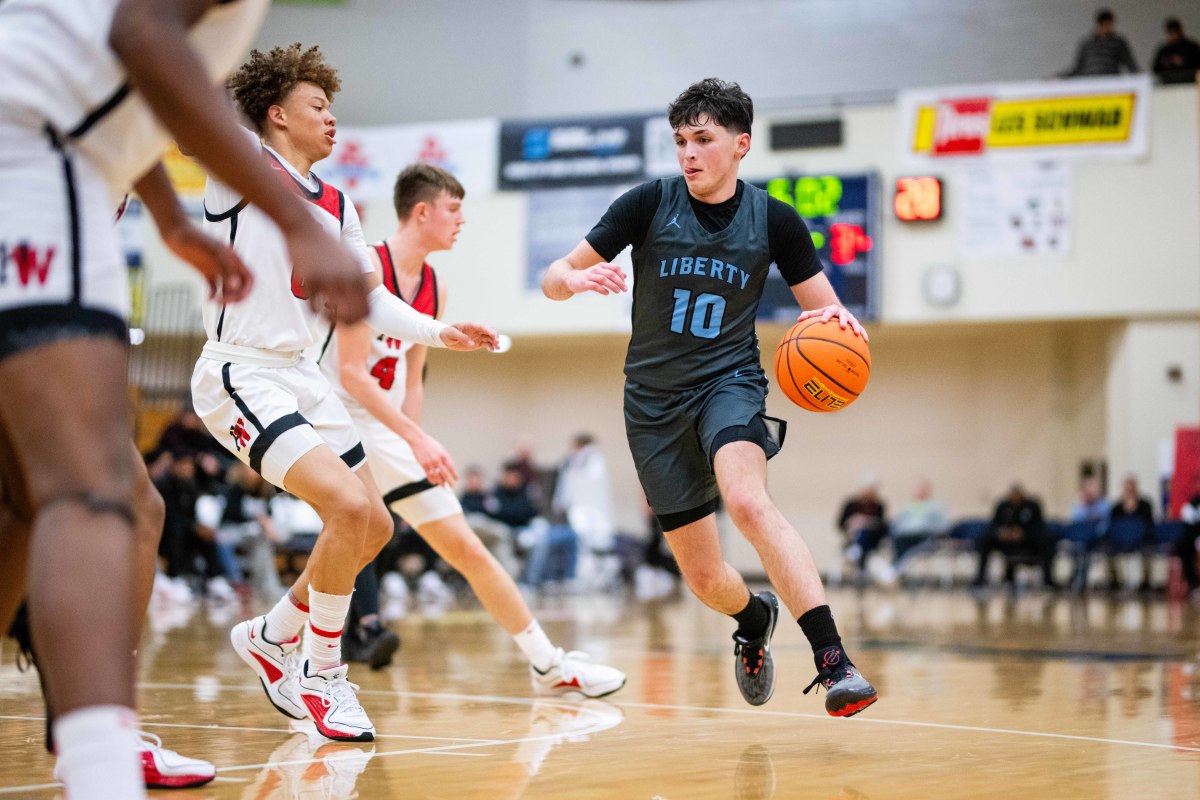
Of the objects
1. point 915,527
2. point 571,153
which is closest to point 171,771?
point 915,527

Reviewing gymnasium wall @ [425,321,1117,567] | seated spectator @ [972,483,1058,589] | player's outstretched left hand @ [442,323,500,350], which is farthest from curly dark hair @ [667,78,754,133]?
gymnasium wall @ [425,321,1117,567]

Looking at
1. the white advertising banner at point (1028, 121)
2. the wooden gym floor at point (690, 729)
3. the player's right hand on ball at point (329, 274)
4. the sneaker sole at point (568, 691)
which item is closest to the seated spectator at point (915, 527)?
the white advertising banner at point (1028, 121)

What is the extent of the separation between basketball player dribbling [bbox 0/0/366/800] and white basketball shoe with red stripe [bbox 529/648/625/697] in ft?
11.5

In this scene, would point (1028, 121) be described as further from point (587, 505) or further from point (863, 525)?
point (587, 505)

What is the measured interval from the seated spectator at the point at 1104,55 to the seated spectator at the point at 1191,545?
535cm

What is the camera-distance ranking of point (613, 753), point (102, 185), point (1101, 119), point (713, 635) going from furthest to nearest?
point (1101, 119) < point (713, 635) < point (613, 753) < point (102, 185)

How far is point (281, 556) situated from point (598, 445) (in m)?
7.70

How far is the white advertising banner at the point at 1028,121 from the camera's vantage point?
16688 mm

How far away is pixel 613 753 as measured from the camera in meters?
4.12

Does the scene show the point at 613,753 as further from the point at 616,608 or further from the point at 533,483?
the point at 533,483

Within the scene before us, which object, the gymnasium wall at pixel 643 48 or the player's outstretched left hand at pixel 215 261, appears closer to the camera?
the player's outstretched left hand at pixel 215 261

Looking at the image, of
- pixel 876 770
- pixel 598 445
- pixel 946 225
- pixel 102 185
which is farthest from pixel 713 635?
pixel 598 445

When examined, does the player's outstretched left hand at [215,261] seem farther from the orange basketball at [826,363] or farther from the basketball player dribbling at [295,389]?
the orange basketball at [826,363]

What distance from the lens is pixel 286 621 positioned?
485 centimetres
